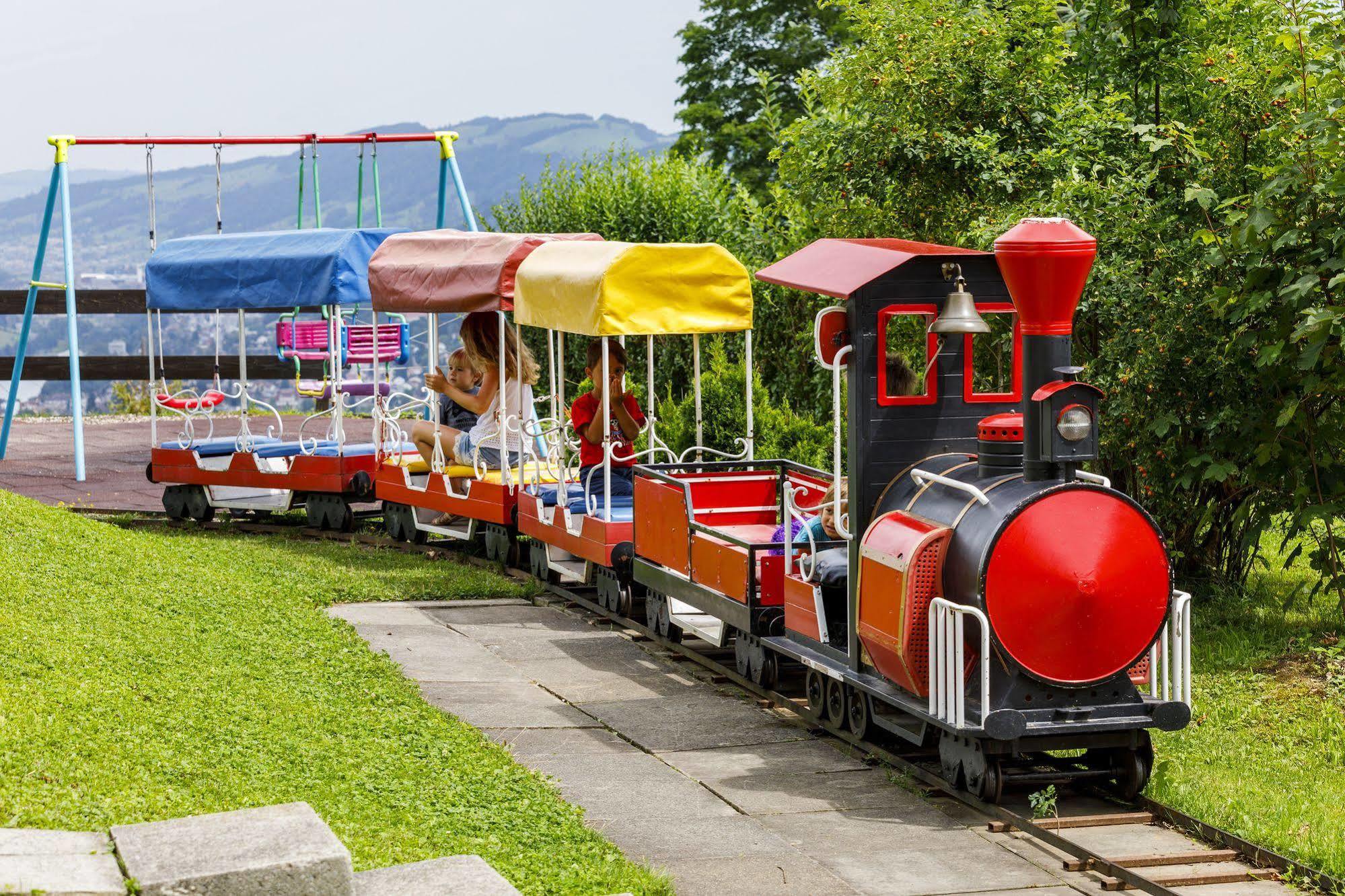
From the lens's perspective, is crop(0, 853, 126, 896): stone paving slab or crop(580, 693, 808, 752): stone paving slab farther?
crop(580, 693, 808, 752): stone paving slab

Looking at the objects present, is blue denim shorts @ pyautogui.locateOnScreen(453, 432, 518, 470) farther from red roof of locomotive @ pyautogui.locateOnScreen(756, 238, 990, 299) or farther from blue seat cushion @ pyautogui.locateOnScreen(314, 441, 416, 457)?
red roof of locomotive @ pyautogui.locateOnScreen(756, 238, 990, 299)

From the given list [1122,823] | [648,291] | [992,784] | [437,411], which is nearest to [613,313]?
[648,291]

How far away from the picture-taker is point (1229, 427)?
37.4ft

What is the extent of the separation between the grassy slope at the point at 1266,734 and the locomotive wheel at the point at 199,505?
10854 mm

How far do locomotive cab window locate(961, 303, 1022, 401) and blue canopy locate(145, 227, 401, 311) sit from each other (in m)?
6.65

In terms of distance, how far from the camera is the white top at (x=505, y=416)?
1559cm

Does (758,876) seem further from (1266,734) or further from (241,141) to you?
(241,141)

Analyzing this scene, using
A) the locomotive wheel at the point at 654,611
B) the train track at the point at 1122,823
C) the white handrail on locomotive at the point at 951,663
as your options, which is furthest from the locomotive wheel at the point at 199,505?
the white handrail on locomotive at the point at 951,663

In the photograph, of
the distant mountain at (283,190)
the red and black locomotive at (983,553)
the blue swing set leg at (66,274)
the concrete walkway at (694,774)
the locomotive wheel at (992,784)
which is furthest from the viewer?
the distant mountain at (283,190)

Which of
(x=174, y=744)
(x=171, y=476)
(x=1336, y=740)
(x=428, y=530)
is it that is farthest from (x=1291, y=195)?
(x=171, y=476)

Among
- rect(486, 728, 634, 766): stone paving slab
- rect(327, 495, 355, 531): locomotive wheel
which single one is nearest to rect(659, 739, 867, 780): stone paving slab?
rect(486, 728, 634, 766): stone paving slab

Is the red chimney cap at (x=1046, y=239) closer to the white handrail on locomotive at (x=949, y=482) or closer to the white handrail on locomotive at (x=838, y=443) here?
the white handrail on locomotive at (x=949, y=482)

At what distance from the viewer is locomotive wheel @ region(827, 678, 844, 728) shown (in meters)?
9.60

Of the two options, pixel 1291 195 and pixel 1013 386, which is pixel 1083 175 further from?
pixel 1013 386
